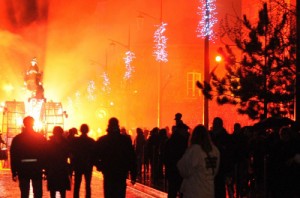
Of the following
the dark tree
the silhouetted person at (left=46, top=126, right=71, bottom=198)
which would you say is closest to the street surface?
the dark tree

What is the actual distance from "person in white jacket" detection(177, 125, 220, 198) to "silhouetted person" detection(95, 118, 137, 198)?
242 cm

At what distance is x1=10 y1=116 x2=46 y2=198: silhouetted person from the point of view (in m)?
13.0

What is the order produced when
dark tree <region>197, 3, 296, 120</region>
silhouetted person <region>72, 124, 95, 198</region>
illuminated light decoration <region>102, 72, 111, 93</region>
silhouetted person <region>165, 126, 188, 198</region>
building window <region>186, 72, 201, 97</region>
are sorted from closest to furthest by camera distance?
silhouetted person <region>165, 126, 188, 198</region>
silhouetted person <region>72, 124, 95, 198</region>
dark tree <region>197, 3, 296, 120</region>
illuminated light decoration <region>102, 72, 111, 93</region>
building window <region>186, 72, 201, 97</region>

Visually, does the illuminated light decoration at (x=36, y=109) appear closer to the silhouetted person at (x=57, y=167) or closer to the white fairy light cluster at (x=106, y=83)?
the silhouetted person at (x=57, y=167)

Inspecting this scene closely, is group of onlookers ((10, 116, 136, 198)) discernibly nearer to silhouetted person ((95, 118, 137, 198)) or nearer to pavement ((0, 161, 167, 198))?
silhouetted person ((95, 118, 137, 198))

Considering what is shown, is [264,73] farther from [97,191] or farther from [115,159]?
[115,159]

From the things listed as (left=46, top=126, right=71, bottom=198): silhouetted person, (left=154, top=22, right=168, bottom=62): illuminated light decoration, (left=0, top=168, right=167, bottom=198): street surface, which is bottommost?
(left=0, top=168, right=167, bottom=198): street surface

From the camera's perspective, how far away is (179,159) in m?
13.6

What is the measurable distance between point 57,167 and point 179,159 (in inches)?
99.9

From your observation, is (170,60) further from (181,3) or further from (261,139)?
(261,139)

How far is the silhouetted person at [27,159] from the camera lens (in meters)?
13.0

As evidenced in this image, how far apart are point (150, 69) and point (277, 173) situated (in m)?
52.6

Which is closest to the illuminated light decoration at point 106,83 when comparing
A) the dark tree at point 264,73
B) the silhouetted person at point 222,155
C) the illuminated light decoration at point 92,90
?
the illuminated light decoration at point 92,90

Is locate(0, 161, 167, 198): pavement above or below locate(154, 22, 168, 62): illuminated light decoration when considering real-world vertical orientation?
below
